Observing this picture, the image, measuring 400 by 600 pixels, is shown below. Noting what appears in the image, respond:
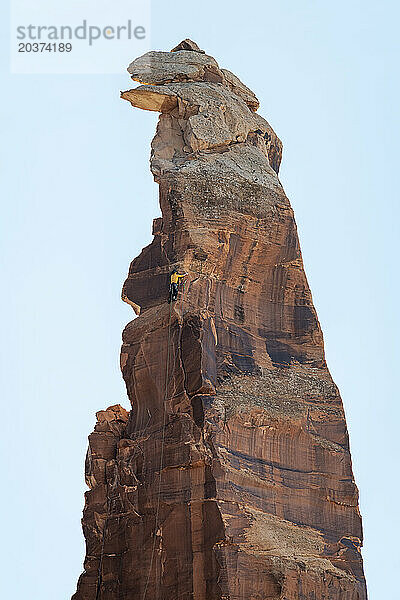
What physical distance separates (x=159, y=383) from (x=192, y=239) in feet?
12.9

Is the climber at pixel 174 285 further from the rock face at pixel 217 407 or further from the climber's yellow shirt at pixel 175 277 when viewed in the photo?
the rock face at pixel 217 407

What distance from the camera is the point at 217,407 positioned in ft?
107

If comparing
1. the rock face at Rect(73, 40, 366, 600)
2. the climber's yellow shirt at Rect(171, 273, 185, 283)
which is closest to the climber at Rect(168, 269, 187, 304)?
the climber's yellow shirt at Rect(171, 273, 185, 283)

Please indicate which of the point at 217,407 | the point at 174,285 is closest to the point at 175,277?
the point at 174,285

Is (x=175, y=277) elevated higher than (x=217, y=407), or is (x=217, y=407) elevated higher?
(x=175, y=277)

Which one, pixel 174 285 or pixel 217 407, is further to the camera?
pixel 174 285

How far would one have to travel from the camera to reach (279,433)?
3369 centimetres

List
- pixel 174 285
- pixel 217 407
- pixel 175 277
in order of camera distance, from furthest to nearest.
A: pixel 175 277, pixel 174 285, pixel 217 407

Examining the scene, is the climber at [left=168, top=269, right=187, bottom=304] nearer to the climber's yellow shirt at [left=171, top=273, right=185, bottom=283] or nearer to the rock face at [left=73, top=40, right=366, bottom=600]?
the climber's yellow shirt at [left=171, top=273, right=185, bottom=283]

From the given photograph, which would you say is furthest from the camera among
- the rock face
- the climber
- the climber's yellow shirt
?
the climber's yellow shirt

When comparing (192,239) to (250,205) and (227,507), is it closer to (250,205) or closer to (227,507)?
(250,205)

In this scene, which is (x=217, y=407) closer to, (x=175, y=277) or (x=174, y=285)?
(x=174, y=285)

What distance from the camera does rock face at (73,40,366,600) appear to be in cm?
3184

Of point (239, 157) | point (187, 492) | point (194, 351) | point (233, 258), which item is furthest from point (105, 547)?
point (239, 157)
